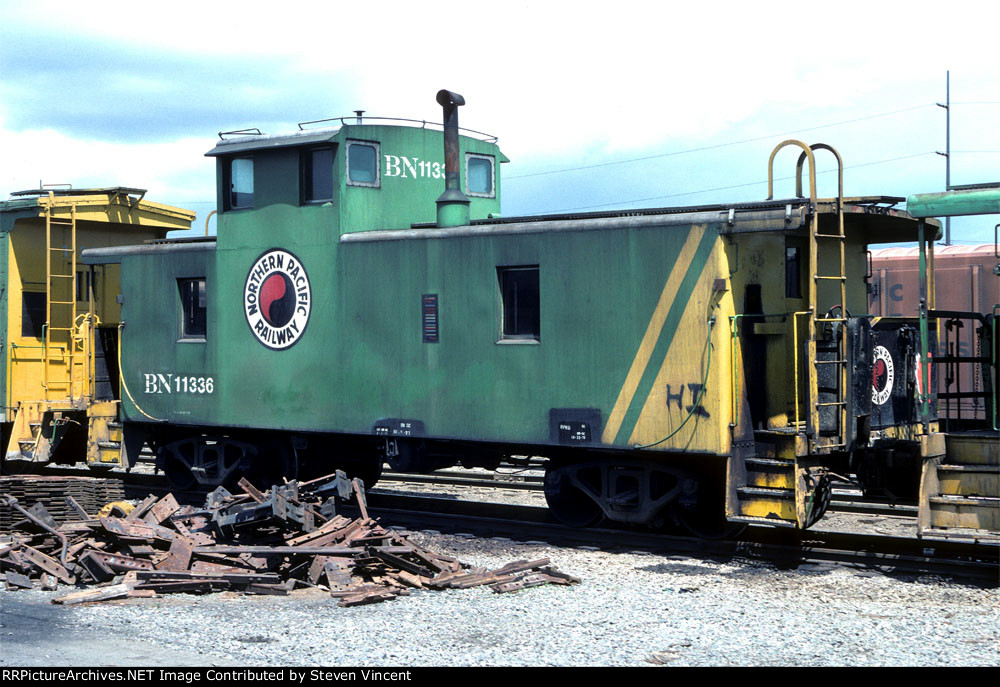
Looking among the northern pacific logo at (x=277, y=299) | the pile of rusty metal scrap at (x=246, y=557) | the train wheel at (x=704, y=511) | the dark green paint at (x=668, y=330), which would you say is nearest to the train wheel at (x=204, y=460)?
the northern pacific logo at (x=277, y=299)

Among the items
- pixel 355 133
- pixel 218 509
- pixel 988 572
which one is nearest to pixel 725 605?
pixel 988 572

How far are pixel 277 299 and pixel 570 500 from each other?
4.28m

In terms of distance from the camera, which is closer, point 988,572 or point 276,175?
point 988,572

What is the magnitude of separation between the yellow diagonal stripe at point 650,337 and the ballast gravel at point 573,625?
1584mm

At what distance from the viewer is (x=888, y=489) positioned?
1209cm

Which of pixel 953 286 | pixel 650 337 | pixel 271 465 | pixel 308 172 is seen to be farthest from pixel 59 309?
pixel 953 286

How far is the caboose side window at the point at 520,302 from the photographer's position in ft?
38.9

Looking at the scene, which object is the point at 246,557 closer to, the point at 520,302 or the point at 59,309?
the point at 520,302

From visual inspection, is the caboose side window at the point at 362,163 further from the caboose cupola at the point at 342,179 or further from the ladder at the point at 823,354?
the ladder at the point at 823,354

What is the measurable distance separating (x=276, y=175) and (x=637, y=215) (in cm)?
473

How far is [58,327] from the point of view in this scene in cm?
1672

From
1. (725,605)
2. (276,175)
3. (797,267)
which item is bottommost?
(725,605)

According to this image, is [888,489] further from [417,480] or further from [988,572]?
[417,480]

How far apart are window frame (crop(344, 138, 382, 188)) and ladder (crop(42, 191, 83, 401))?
16.8ft
